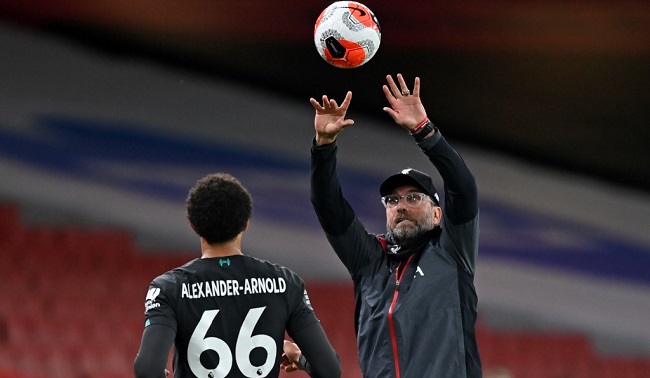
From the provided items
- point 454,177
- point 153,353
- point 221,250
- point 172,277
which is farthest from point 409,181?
point 153,353

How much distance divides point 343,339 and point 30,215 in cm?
397

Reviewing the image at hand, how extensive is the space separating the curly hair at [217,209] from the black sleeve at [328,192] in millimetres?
678

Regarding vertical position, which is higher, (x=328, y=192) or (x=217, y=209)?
(x=328, y=192)

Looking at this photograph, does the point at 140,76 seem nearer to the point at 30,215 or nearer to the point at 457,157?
the point at 30,215

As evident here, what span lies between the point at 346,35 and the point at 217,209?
4.45 feet

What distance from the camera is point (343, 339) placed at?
9070 mm

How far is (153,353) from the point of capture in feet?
9.12

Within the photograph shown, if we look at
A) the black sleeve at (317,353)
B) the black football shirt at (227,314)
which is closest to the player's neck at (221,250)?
the black football shirt at (227,314)

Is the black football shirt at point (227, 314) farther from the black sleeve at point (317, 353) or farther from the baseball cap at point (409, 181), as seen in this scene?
the baseball cap at point (409, 181)

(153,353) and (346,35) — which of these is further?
(346,35)

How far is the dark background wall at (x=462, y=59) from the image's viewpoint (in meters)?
10.4

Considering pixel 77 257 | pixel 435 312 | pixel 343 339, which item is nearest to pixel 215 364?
pixel 435 312

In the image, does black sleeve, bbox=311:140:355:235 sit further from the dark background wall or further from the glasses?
the dark background wall

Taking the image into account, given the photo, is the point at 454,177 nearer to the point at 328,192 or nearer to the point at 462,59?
the point at 328,192
